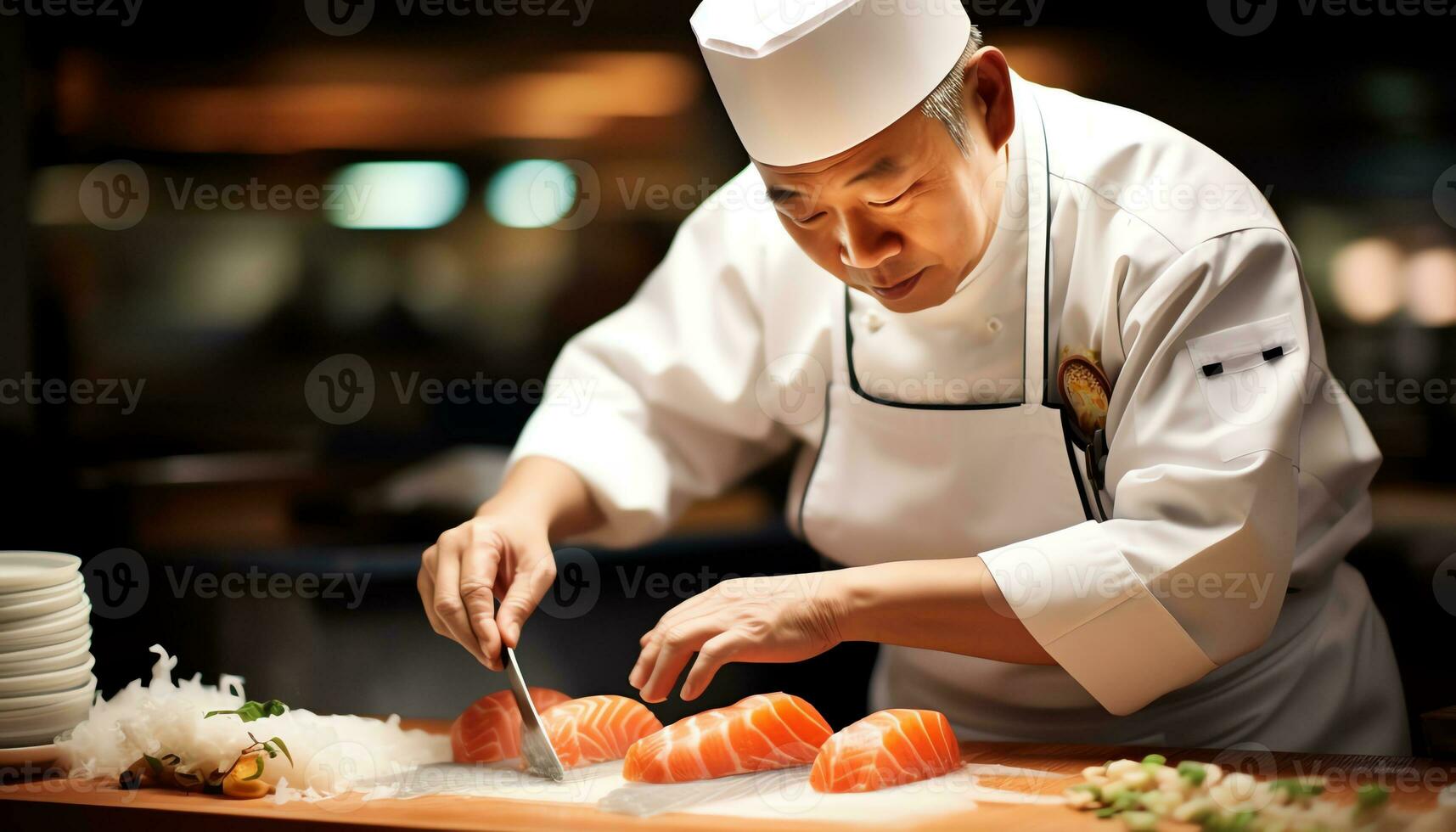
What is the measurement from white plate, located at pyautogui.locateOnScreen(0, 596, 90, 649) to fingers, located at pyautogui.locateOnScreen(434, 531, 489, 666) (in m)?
0.39

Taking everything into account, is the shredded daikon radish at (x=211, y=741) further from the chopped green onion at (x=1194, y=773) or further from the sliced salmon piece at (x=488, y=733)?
the chopped green onion at (x=1194, y=773)

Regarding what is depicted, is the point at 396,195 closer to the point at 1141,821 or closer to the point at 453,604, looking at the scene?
the point at 453,604

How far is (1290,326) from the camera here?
1317mm

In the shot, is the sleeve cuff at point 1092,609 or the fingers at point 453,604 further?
the fingers at point 453,604

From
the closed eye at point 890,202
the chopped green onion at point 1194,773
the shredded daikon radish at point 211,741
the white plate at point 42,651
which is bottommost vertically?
the chopped green onion at point 1194,773

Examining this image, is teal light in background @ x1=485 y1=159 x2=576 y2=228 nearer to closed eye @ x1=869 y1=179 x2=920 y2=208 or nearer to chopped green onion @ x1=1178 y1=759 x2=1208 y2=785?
closed eye @ x1=869 y1=179 x2=920 y2=208

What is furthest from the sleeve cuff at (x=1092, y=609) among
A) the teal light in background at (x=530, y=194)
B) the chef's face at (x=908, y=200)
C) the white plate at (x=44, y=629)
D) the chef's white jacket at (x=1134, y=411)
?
the teal light in background at (x=530, y=194)

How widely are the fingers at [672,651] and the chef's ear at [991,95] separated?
2.15 feet

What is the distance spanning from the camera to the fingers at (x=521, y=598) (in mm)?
1444

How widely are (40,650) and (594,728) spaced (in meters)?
0.62

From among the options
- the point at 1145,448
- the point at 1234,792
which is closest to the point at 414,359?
the point at 1145,448

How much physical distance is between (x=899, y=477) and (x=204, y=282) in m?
1.65

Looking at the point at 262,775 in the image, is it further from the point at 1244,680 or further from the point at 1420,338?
the point at 1420,338

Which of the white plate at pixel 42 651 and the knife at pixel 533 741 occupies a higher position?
the white plate at pixel 42 651
